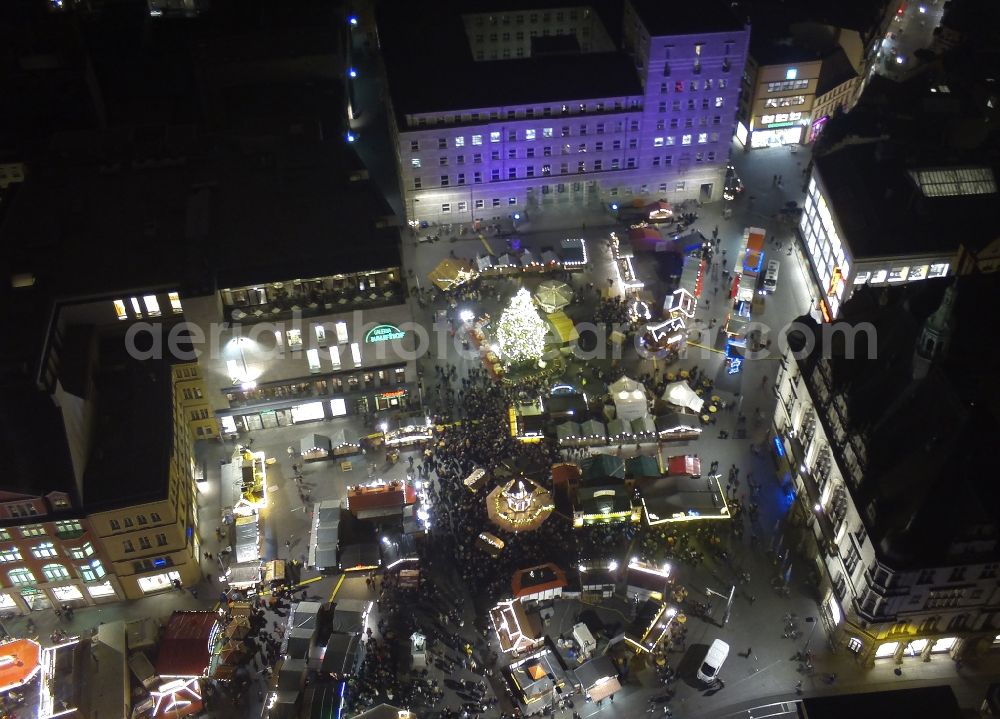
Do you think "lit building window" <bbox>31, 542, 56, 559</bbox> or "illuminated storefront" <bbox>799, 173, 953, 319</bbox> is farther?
"illuminated storefront" <bbox>799, 173, 953, 319</bbox>

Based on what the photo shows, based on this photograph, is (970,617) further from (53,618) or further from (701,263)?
(53,618)

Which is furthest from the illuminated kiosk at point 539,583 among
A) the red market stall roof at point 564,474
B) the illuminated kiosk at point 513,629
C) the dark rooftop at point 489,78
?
the dark rooftop at point 489,78

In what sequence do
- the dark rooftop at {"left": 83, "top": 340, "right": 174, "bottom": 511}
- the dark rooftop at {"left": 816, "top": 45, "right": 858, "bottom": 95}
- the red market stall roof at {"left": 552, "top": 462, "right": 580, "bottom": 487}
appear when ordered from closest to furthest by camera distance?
the dark rooftop at {"left": 83, "top": 340, "right": 174, "bottom": 511} < the red market stall roof at {"left": 552, "top": 462, "right": 580, "bottom": 487} < the dark rooftop at {"left": 816, "top": 45, "right": 858, "bottom": 95}

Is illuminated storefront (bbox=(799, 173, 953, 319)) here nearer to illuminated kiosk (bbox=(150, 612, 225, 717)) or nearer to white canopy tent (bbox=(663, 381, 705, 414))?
white canopy tent (bbox=(663, 381, 705, 414))

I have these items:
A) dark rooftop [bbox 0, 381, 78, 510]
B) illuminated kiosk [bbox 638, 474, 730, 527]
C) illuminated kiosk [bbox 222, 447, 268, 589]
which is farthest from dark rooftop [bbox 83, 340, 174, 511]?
illuminated kiosk [bbox 638, 474, 730, 527]

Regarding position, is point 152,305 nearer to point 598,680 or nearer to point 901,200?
point 598,680

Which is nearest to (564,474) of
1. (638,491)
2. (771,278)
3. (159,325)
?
(638,491)

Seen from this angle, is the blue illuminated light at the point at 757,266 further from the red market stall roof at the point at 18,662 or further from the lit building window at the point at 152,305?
the red market stall roof at the point at 18,662

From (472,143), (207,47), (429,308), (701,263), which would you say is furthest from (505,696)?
(207,47)
